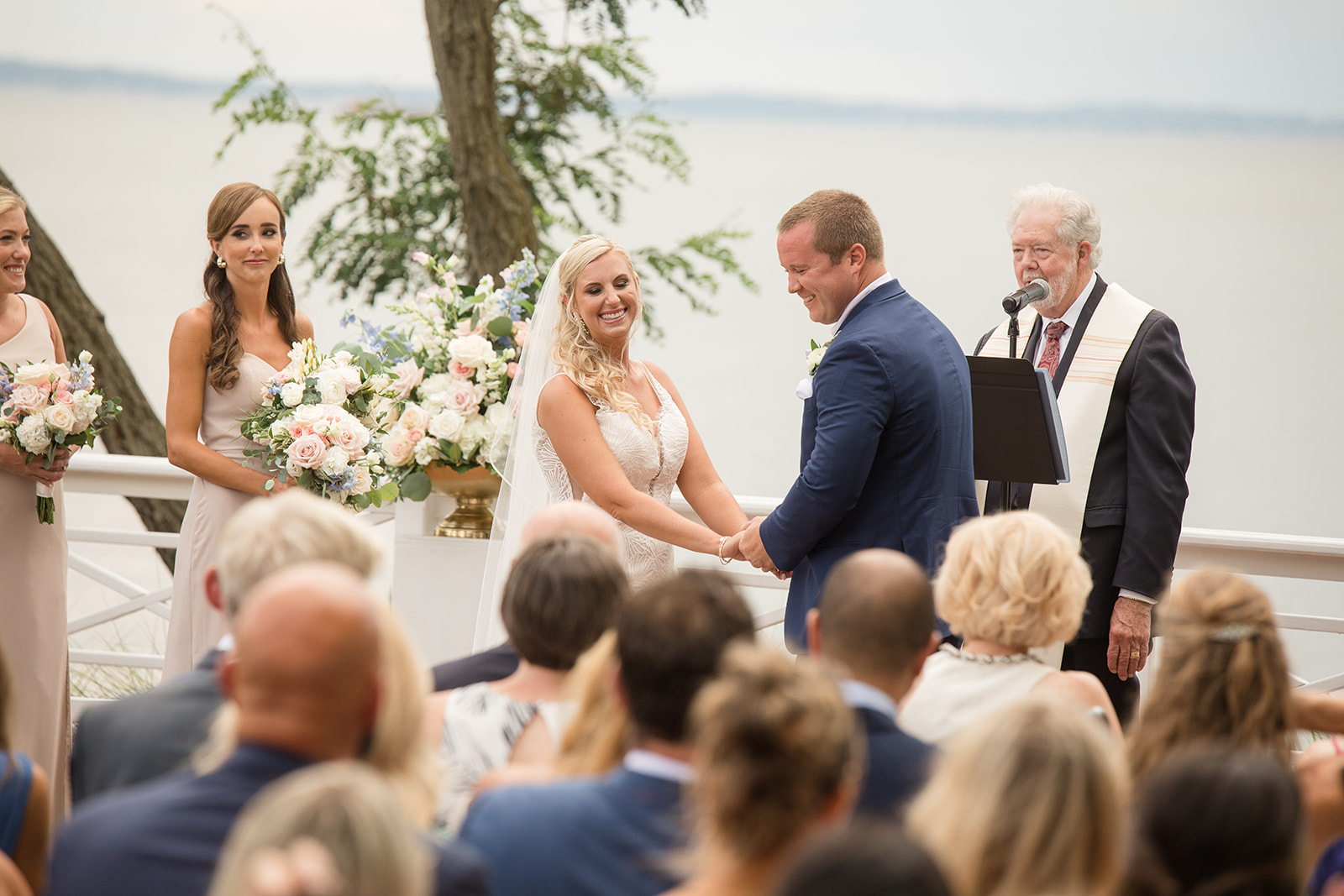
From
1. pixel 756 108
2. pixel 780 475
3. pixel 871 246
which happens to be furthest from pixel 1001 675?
pixel 756 108

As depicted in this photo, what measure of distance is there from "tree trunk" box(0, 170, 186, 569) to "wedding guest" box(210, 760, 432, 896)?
543 centimetres

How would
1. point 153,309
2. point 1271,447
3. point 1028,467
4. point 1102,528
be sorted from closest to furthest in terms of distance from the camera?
1. point 1028,467
2. point 1102,528
3. point 1271,447
4. point 153,309

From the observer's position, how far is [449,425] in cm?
421

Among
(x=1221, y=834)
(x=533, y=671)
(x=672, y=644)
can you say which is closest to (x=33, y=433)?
(x=533, y=671)

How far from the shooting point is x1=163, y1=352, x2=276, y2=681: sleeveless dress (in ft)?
12.5

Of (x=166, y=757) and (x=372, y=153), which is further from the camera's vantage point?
(x=372, y=153)

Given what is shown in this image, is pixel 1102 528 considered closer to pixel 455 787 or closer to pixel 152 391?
pixel 455 787

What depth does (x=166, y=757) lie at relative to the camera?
193 centimetres

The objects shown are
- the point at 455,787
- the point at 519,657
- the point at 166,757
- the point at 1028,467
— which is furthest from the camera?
the point at 1028,467

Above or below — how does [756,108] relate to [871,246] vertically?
above

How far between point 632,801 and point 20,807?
99 cm

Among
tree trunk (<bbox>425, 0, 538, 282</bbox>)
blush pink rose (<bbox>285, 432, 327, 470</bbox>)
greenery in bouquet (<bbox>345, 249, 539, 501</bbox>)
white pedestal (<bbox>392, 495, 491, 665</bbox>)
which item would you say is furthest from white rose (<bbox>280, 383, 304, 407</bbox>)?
tree trunk (<bbox>425, 0, 538, 282</bbox>)

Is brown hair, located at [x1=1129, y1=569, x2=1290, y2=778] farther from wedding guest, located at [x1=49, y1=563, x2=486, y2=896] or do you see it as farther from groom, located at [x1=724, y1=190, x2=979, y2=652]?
groom, located at [x1=724, y1=190, x2=979, y2=652]

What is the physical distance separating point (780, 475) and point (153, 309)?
4.28 metres
